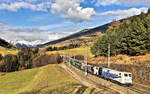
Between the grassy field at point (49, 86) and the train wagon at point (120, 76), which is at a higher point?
the train wagon at point (120, 76)

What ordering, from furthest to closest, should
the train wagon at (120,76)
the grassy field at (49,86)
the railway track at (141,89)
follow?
1. the train wagon at (120,76)
2. the grassy field at (49,86)
3. the railway track at (141,89)

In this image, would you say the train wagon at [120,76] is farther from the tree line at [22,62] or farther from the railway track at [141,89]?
the tree line at [22,62]

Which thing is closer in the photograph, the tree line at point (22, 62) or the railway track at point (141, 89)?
the railway track at point (141, 89)

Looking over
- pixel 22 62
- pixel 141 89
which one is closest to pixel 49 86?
pixel 141 89

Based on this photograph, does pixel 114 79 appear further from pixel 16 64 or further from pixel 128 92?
pixel 16 64

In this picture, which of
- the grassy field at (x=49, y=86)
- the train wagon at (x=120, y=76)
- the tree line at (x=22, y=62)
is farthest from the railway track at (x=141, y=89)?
the tree line at (x=22, y=62)

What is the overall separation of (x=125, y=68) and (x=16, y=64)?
461 feet

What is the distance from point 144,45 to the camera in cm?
6156

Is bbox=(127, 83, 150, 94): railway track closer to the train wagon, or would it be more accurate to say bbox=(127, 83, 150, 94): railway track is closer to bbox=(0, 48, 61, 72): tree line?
the train wagon

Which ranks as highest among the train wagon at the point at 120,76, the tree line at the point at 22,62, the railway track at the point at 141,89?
the train wagon at the point at 120,76

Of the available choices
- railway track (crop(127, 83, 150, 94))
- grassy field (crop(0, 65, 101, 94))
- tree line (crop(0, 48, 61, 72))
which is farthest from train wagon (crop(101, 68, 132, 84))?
tree line (crop(0, 48, 61, 72))

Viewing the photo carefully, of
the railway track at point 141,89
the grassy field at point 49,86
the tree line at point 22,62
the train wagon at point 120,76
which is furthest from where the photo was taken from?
the tree line at point 22,62

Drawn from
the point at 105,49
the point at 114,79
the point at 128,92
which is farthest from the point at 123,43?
the point at 128,92

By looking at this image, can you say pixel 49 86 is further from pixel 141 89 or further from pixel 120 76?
pixel 141 89
